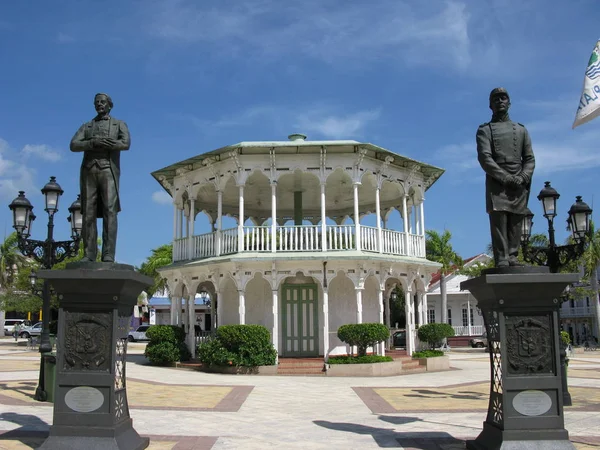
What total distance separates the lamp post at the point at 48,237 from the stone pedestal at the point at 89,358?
6.68 m

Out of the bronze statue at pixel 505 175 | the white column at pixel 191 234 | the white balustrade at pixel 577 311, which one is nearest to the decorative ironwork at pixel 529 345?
the bronze statue at pixel 505 175

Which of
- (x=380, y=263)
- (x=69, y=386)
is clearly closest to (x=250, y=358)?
(x=380, y=263)

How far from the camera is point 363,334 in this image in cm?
1925

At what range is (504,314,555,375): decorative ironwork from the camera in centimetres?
694

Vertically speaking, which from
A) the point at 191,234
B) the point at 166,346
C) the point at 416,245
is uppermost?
the point at 191,234

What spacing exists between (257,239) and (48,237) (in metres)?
8.24

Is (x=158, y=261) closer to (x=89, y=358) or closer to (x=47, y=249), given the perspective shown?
(x=47, y=249)

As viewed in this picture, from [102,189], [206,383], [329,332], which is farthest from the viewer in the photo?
[329,332]

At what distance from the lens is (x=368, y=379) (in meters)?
18.4

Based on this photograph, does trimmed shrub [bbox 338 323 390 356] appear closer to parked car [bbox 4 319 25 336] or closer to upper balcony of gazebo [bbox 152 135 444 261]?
upper balcony of gazebo [bbox 152 135 444 261]

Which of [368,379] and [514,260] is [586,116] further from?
[368,379]

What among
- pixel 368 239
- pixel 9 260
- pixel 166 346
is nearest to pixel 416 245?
pixel 368 239

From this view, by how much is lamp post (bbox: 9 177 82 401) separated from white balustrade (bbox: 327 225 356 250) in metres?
9.33

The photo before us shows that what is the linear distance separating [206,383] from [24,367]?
10074 millimetres
